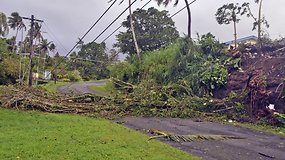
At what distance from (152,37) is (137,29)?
3783 mm

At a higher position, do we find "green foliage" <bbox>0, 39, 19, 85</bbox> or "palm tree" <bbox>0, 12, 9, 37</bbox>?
"palm tree" <bbox>0, 12, 9, 37</bbox>

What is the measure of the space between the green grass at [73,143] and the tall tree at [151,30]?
110ft

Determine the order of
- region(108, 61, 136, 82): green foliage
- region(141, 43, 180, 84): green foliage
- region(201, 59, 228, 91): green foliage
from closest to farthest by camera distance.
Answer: region(201, 59, 228, 91): green foliage
region(141, 43, 180, 84): green foliage
region(108, 61, 136, 82): green foliage

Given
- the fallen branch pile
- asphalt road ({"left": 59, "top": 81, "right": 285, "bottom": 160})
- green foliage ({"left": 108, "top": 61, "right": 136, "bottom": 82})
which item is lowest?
asphalt road ({"left": 59, "top": 81, "right": 285, "bottom": 160})

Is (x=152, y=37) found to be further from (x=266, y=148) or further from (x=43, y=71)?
(x=266, y=148)

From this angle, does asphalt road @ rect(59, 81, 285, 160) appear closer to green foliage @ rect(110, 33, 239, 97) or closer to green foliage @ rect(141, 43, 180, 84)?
green foliage @ rect(110, 33, 239, 97)

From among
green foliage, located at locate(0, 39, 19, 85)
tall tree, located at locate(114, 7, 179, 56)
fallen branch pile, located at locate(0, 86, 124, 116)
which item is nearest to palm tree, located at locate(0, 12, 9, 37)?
green foliage, located at locate(0, 39, 19, 85)

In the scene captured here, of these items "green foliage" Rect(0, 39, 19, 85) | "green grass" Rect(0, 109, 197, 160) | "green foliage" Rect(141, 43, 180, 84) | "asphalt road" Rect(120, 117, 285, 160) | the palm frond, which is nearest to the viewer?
"green grass" Rect(0, 109, 197, 160)

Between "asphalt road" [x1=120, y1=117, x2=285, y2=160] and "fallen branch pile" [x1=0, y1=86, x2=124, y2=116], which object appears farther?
"fallen branch pile" [x1=0, y1=86, x2=124, y2=116]

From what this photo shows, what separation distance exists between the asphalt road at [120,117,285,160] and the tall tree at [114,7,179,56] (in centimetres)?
3139

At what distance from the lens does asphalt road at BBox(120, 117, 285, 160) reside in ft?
23.6

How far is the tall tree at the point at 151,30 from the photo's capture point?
4406 cm

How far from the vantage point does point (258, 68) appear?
49.1ft

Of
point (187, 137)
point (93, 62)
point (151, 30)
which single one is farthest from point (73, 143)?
point (93, 62)
